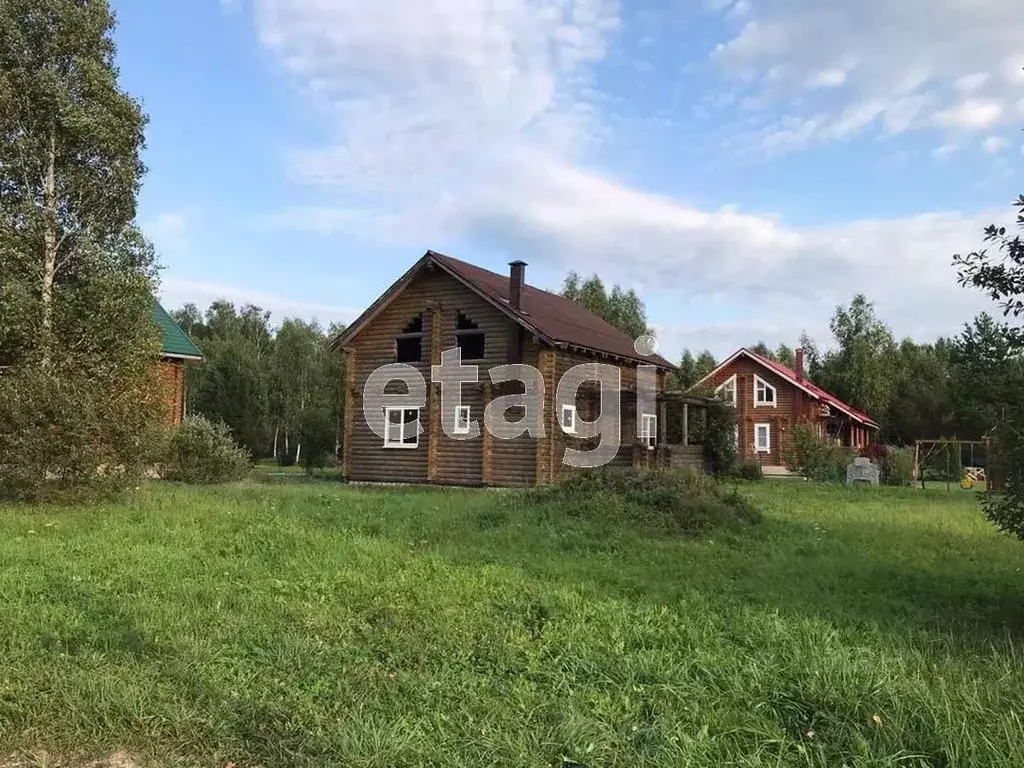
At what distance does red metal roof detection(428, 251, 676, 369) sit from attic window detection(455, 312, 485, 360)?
1234 millimetres

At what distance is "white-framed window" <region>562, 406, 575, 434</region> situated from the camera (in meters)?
21.9

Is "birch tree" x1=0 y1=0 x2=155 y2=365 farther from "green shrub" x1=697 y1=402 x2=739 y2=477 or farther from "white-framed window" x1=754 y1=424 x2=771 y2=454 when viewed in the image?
"white-framed window" x1=754 y1=424 x2=771 y2=454

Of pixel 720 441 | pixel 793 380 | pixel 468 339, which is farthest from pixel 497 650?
pixel 793 380

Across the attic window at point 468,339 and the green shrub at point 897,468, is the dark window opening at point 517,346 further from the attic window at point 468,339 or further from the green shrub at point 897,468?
the green shrub at point 897,468

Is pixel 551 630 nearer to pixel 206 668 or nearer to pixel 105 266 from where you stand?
pixel 206 668

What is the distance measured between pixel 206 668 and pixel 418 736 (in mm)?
1829

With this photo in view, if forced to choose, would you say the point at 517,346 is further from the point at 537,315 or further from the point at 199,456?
the point at 199,456

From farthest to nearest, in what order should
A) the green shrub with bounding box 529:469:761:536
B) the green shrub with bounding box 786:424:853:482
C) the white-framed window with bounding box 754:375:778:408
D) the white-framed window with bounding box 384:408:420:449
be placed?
the white-framed window with bounding box 754:375:778:408 → the green shrub with bounding box 786:424:853:482 → the white-framed window with bounding box 384:408:420:449 → the green shrub with bounding box 529:469:761:536

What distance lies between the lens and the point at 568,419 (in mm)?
22188

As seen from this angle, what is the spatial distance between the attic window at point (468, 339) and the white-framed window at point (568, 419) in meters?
2.90

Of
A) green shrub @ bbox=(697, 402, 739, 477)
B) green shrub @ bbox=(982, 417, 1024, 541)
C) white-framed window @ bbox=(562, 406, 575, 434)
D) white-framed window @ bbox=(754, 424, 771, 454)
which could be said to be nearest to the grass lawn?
green shrub @ bbox=(982, 417, 1024, 541)

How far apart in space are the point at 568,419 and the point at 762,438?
875 inches

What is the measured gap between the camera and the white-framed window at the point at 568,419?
2188 cm

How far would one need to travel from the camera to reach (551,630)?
6.04m
